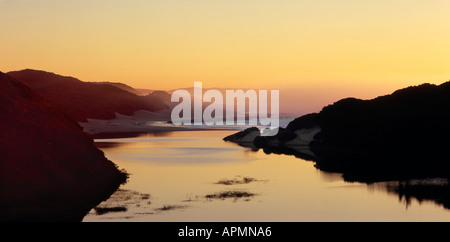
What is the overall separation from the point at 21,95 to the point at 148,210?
15170mm

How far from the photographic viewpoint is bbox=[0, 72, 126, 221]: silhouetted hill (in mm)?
28984

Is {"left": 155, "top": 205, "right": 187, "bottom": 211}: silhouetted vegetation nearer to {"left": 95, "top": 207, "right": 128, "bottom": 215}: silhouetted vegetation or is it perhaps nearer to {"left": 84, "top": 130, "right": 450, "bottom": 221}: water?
{"left": 84, "top": 130, "right": 450, "bottom": 221}: water

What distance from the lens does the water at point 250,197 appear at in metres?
27.9

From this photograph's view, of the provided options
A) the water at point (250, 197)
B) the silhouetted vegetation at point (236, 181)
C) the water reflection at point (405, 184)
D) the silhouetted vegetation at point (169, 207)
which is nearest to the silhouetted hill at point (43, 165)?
the water at point (250, 197)

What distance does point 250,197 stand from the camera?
110 ft

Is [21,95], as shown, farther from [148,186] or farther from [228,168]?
[228,168]

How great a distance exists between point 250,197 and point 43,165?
13287 mm

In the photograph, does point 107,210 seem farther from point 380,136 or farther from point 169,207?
point 380,136

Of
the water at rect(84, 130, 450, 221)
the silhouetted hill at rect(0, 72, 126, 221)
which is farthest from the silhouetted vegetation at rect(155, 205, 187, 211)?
the silhouetted hill at rect(0, 72, 126, 221)

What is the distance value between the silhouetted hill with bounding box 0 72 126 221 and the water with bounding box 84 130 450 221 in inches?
77.7

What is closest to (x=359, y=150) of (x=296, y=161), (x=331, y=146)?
(x=331, y=146)

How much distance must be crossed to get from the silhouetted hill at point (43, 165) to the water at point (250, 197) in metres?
1.97

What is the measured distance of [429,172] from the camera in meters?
47.1

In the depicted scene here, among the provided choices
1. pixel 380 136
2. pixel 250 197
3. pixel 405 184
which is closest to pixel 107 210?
pixel 250 197
